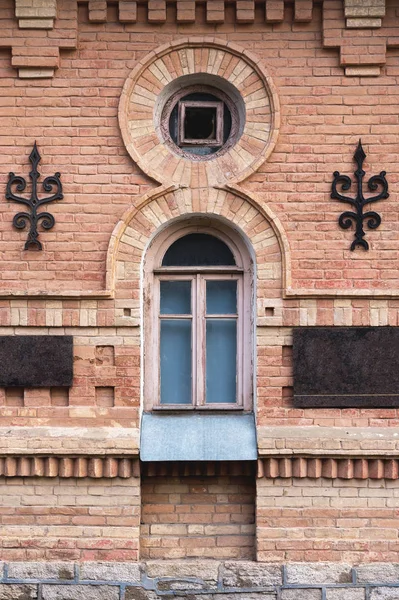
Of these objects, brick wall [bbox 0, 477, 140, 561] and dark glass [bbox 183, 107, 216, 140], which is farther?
dark glass [bbox 183, 107, 216, 140]

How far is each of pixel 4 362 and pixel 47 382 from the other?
410mm

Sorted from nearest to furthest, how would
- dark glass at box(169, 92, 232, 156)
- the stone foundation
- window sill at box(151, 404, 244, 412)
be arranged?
the stone foundation
window sill at box(151, 404, 244, 412)
dark glass at box(169, 92, 232, 156)

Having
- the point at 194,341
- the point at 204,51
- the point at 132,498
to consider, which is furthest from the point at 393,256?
the point at 132,498

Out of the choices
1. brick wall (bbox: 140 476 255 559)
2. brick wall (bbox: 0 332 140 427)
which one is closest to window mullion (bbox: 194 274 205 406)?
brick wall (bbox: 0 332 140 427)

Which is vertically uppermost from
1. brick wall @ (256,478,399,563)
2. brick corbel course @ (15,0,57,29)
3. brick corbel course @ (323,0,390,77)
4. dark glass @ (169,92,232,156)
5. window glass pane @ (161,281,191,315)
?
brick corbel course @ (15,0,57,29)

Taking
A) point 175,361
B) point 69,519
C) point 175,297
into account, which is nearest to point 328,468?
point 175,361

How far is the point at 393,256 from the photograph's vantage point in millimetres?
7477

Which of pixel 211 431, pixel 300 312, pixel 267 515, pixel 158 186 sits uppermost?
pixel 158 186

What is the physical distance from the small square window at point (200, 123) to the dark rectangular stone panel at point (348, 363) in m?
1.90

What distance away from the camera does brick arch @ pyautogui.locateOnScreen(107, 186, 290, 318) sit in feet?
24.5

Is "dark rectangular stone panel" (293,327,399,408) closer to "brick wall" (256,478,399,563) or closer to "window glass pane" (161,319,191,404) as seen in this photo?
"brick wall" (256,478,399,563)

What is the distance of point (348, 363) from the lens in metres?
7.43

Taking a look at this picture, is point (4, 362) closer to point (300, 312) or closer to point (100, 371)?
point (100, 371)

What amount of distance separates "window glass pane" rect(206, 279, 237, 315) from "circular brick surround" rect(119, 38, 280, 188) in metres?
0.90
